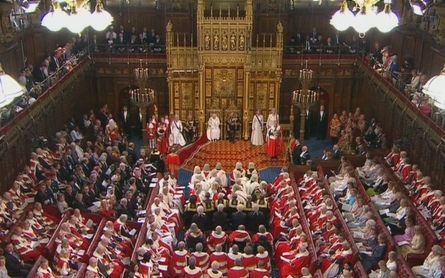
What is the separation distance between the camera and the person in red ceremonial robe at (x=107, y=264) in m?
13.8

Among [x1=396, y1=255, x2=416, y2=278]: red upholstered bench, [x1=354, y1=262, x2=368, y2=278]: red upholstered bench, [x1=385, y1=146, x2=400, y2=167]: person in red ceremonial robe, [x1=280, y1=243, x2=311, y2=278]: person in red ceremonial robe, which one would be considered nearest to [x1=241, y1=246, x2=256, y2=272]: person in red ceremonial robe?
[x1=280, y1=243, x2=311, y2=278]: person in red ceremonial robe

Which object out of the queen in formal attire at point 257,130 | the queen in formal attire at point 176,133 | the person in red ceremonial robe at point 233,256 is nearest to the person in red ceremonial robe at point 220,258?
the person in red ceremonial robe at point 233,256

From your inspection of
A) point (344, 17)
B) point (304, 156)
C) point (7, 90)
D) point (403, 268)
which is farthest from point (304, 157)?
point (7, 90)

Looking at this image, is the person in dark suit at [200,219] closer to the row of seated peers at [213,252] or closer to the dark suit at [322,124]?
the row of seated peers at [213,252]

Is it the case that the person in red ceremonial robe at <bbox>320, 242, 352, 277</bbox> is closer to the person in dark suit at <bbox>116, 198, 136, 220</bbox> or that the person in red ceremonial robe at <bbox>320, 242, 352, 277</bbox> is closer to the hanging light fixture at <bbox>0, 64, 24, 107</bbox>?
the person in dark suit at <bbox>116, 198, 136, 220</bbox>

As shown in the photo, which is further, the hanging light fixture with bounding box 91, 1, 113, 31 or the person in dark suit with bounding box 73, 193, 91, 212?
the person in dark suit with bounding box 73, 193, 91, 212

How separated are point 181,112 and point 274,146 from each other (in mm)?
5589

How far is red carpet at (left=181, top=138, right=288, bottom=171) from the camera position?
2336 cm

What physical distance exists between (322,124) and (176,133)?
7073 mm

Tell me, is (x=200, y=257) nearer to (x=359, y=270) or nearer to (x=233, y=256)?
(x=233, y=256)

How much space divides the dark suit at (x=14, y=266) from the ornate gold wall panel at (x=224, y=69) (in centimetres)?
1314

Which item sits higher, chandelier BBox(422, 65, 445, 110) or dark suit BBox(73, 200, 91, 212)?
chandelier BBox(422, 65, 445, 110)

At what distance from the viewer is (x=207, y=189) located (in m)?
18.5

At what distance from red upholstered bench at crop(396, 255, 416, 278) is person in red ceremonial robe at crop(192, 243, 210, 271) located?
4815 mm
